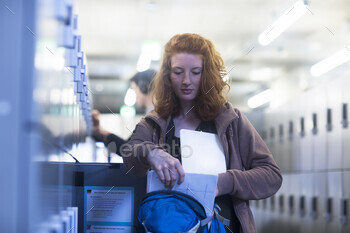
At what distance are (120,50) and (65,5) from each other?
14.2 ft

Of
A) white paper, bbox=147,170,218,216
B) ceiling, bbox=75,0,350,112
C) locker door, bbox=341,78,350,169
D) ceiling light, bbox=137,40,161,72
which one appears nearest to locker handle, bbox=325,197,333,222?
locker door, bbox=341,78,350,169

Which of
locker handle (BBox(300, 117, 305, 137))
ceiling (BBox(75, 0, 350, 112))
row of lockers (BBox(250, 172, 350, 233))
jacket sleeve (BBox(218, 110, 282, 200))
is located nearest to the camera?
jacket sleeve (BBox(218, 110, 282, 200))

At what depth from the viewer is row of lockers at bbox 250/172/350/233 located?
10.9 feet

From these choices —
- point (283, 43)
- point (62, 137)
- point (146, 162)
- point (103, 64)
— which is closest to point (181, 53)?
point (146, 162)

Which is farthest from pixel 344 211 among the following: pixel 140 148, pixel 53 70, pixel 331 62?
pixel 53 70

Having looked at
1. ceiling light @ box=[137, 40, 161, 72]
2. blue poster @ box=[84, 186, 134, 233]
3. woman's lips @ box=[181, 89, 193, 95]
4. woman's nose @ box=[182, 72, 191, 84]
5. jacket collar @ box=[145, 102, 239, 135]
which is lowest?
blue poster @ box=[84, 186, 134, 233]

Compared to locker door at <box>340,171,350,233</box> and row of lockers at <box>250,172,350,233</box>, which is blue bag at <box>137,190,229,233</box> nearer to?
row of lockers at <box>250,172,350,233</box>

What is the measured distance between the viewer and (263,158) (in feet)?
4.63

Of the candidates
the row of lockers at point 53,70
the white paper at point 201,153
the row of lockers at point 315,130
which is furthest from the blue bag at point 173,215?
the row of lockers at point 315,130

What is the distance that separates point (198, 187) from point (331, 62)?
2.72 metres

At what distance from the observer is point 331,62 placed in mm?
3754

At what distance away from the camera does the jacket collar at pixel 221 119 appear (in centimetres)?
141

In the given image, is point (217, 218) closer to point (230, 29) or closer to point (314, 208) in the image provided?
point (314, 208)

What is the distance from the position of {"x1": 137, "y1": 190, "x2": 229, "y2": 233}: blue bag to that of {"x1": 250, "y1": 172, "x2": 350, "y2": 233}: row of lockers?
2025 millimetres
